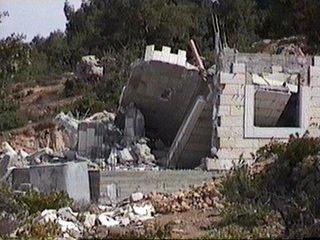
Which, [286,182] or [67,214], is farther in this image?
[286,182]

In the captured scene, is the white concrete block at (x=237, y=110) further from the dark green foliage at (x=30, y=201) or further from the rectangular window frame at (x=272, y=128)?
the dark green foliage at (x=30, y=201)

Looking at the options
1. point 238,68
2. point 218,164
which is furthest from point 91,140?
point 238,68

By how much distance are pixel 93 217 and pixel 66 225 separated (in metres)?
0.74

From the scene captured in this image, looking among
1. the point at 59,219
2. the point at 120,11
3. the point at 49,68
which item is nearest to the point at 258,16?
the point at 120,11

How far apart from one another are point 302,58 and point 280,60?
610 mm

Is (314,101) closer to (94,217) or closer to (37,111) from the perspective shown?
(94,217)

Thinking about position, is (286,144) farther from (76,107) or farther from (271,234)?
(76,107)

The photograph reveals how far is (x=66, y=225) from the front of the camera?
11656 mm

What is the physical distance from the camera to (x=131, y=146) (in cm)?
1719

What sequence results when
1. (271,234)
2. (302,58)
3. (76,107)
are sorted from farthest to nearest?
(76,107)
(302,58)
(271,234)

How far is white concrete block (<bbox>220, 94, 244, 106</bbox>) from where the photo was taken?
15477mm

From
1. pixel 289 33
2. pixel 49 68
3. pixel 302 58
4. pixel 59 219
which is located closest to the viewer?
pixel 59 219

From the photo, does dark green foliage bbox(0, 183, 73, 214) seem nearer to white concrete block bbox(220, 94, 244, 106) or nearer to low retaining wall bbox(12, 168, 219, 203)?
low retaining wall bbox(12, 168, 219, 203)

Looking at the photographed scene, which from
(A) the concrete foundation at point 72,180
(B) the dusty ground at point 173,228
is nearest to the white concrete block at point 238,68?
(A) the concrete foundation at point 72,180
